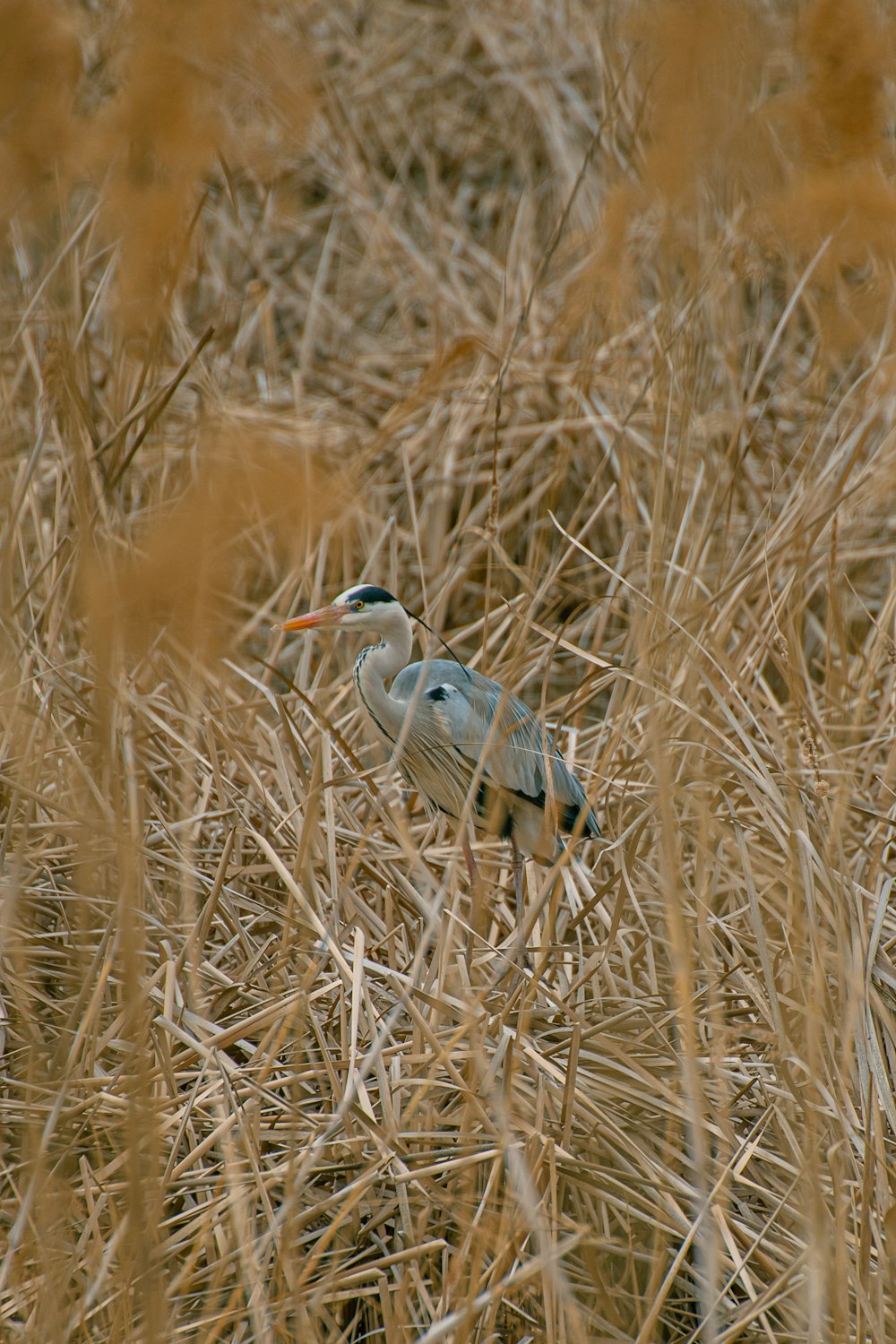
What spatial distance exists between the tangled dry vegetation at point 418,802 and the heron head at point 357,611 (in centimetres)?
17

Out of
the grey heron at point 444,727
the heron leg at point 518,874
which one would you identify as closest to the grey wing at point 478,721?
the grey heron at point 444,727

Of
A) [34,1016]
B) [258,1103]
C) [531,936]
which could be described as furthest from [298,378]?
[258,1103]

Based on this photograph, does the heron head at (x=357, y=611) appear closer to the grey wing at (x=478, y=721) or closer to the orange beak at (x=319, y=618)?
the orange beak at (x=319, y=618)

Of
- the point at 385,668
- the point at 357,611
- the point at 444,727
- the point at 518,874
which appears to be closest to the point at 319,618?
the point at 357,611

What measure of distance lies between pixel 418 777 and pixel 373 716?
0.54 ft

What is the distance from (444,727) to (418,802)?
0.38 m

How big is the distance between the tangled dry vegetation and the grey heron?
9cm

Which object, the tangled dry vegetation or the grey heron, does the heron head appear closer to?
the grey heron

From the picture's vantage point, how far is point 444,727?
239cm

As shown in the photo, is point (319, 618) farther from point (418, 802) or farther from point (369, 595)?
point (418, 802)

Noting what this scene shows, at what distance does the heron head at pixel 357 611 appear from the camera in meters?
2.28

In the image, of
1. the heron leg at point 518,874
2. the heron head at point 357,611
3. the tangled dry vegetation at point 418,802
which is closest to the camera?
the tangled dry vegetation at point 418,802

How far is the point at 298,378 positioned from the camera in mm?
3250

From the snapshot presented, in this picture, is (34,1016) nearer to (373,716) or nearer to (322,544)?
(373,716)
